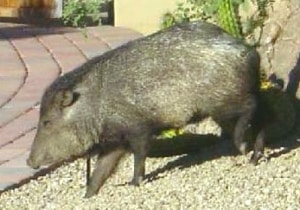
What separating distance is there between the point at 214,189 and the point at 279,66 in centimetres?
218

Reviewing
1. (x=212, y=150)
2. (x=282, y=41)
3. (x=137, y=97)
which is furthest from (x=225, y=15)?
(x=137, y=97)

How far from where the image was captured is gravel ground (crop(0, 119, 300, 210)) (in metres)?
6.07

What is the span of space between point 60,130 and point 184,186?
736 mm

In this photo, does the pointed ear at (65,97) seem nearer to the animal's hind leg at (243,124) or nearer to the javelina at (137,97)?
the javelina at (137,97)

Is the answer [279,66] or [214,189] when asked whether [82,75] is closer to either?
[214,189]

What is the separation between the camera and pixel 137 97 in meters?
6.43

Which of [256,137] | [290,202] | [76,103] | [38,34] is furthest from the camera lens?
[38,34]

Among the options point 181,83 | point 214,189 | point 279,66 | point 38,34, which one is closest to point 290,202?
point 214,189

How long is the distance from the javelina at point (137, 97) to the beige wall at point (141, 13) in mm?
4633

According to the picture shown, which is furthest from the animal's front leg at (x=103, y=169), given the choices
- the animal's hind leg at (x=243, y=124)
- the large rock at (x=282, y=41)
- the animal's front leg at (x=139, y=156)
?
the large rock at (x=282, y=41)

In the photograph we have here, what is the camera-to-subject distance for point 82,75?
651cm

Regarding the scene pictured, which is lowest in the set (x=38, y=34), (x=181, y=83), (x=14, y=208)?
(x=38, y=34)

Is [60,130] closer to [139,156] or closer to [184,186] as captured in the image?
[139,156]

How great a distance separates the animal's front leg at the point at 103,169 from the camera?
6363mm
